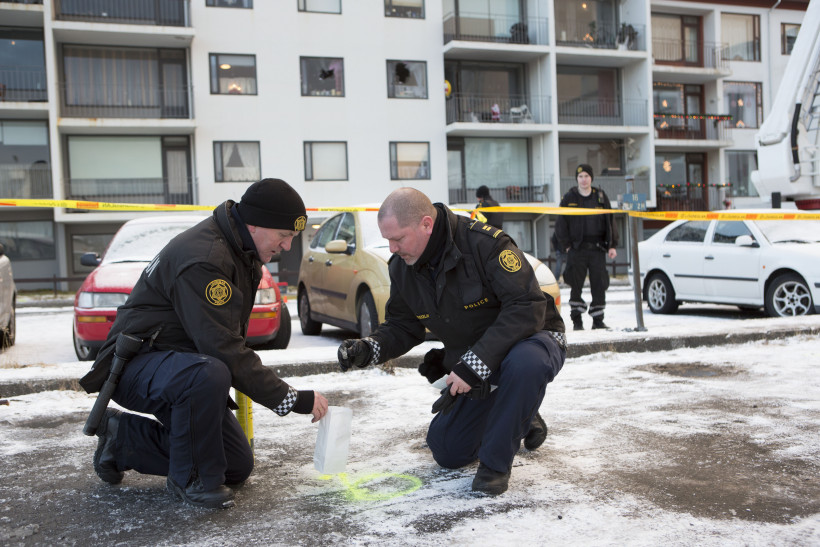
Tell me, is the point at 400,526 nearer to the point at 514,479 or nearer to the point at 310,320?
the point at 514,479

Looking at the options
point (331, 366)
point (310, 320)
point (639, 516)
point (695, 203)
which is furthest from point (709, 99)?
point (639, 516)

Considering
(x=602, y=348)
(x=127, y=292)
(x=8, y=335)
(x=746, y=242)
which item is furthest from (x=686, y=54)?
(x=127, y=292)

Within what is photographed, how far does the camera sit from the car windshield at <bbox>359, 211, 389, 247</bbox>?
7829 mm

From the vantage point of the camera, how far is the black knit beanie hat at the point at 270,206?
3193 mm

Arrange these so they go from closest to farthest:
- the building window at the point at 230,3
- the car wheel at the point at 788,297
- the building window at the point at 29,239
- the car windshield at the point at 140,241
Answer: the car windshield at the point at 140,241 < the car wheel at the point at 788,297 < the building window at the point at 230,3 < the building window at the point at 29,239

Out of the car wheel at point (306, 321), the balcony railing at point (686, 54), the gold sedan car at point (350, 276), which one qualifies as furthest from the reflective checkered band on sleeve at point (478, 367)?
the balcony railing at point (686, 54)

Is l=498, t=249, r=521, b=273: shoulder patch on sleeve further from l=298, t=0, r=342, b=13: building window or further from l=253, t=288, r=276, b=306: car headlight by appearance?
l=298, t=0, r=342, b=13: building window

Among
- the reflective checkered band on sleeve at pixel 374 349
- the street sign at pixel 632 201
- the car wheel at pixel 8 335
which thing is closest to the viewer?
the reflective checkered band on sleeve at pixel 374 349

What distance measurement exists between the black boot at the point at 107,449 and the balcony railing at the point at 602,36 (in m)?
28.8

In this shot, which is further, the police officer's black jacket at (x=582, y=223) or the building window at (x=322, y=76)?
the building window at (x=322, y=76)

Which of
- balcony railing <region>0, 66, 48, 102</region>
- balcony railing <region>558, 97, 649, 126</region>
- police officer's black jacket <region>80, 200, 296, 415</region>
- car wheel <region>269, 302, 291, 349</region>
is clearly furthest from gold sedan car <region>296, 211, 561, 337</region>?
balcony railing <region>558, 97, 649, 126</region>

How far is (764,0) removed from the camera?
107 ft

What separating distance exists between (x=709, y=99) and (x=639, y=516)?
3333cm

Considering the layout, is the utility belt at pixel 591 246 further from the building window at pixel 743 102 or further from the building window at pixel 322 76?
the building window at pixel 743 102
